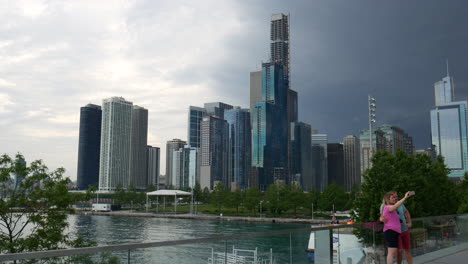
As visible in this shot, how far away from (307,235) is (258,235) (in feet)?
6.18

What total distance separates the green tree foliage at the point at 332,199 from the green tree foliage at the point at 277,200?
40.9 ft

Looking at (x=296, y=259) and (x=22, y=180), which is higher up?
(x=22, y=180)

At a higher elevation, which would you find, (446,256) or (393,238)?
(393,238)

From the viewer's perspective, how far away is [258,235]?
9.52 m

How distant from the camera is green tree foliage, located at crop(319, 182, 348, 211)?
425 feet

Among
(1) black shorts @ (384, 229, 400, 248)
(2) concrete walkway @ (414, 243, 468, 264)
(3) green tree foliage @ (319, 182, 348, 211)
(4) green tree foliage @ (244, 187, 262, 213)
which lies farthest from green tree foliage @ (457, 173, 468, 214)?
(4) green tree foliage @ (244, 187, 262, 213)

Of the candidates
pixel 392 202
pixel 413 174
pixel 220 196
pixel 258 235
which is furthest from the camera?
pixel 220 196

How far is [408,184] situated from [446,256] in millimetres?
25683

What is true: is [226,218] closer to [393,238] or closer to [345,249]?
[345,249]

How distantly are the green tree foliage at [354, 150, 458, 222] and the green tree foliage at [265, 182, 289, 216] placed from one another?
314 ft

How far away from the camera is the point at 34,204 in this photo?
2314 centimetres

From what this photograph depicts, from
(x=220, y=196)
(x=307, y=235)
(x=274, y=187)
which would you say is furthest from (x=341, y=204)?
(x=307, y=235)

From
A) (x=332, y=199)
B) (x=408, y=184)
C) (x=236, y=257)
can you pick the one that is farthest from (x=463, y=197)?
(x=332, y=199)

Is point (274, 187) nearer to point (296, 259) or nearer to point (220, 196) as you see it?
point (220, 196)
